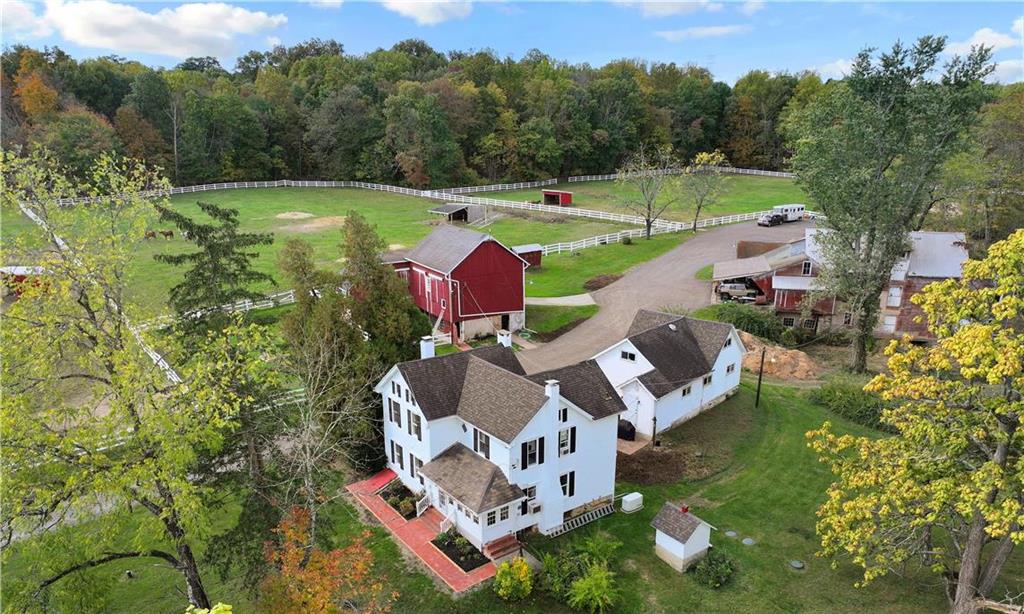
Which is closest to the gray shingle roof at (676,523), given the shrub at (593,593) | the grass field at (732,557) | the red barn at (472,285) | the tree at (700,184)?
the grass field at (732,557)

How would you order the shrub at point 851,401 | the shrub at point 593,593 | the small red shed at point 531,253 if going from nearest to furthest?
the shrub at point 593,593
the shrub at point 851,401
the small red shed at point 531,253

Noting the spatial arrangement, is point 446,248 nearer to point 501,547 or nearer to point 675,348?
point 675,348

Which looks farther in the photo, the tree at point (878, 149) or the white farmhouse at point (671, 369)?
the tree at point (878, 149)

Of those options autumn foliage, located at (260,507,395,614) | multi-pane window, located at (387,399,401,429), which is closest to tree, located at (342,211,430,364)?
multi-pane window, located at (387,399,401,429)

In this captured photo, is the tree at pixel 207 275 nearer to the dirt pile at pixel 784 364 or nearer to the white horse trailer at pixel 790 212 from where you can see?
the dirt pile at pixel 784 364

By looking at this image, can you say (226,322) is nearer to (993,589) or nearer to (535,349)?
(535,349)

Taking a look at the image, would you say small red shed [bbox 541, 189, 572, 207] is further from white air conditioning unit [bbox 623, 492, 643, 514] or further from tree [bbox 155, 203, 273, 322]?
white air conditioning unit [bbox 623, 492, 643, 514]

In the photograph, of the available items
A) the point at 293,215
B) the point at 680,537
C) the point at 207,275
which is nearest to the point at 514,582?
the point at 680,537
